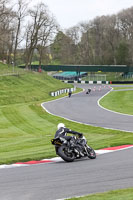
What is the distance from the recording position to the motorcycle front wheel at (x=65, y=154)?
50.7 feet

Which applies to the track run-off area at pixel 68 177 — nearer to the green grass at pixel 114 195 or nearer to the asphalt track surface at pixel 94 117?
the green grass at pixel 114 195

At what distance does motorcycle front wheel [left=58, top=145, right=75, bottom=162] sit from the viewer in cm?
1546

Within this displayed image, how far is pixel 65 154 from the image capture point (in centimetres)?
1561

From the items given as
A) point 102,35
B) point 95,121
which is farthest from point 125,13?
point 95,121

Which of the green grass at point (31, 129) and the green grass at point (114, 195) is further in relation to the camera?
the green grass at point (31, 129)

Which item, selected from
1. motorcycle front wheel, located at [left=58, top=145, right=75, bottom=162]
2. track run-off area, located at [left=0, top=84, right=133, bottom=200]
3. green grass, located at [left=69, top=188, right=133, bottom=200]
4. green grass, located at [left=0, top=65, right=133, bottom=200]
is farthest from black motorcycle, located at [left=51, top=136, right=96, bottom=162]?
green grass, located at [left=69, top=188, right=133, bottom=200]

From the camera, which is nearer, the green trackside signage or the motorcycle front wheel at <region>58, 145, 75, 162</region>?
the motorcycle front wheel at <region>58, 145, 75, 162</region>

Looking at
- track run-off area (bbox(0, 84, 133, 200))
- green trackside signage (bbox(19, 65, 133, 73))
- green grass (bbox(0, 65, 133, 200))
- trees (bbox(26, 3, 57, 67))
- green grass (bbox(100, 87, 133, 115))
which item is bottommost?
green grass (bbox(100, 87, 133, 115))

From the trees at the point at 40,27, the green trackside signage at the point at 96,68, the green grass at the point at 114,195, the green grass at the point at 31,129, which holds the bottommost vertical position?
the green grass at the point at 31,129

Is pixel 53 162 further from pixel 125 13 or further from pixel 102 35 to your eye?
pixel 102 35

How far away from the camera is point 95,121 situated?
35.8 meters

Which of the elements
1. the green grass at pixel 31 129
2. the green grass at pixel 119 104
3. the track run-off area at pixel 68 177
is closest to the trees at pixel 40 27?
the green grass at pixel 31 129

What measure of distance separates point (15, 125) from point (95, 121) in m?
7.35

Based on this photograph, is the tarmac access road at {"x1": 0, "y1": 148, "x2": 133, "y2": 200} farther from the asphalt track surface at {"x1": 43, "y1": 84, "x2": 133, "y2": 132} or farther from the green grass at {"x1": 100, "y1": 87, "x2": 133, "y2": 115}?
the green grass at {"x1": 100, "y1": 87, "x2": 133, "y2": 115}
